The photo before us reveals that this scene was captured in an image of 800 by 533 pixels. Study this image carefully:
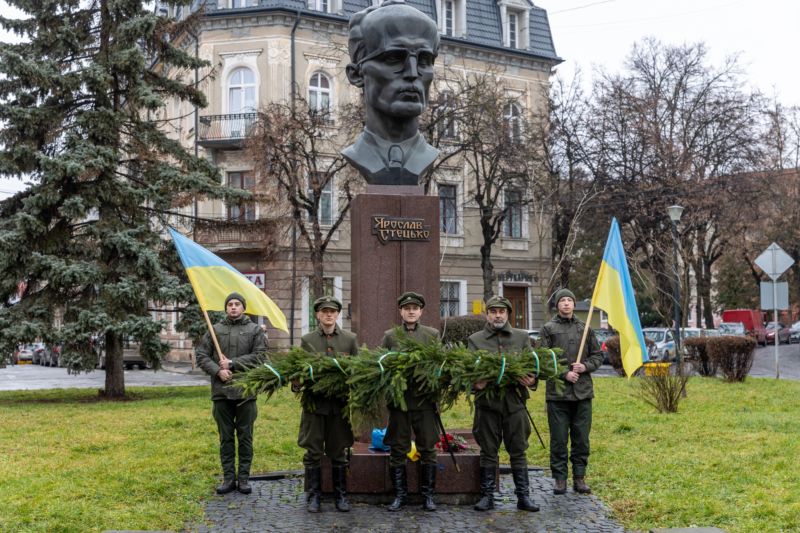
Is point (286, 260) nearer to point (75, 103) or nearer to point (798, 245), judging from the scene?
point (75, 103)

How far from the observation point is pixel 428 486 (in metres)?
7.69

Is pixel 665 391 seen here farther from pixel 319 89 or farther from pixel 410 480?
pixel 319 89

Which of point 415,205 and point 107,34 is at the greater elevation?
point 107,34

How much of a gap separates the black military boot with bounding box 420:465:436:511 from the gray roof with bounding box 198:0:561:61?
28.9 metres

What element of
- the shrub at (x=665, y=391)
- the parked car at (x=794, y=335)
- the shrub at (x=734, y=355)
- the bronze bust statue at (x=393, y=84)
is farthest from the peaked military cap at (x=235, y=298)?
the parked car at (x=794, y=335)

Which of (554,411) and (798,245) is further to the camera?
(798,245)

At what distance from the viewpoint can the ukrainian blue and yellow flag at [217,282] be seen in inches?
354

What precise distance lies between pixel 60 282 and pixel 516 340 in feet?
43.8

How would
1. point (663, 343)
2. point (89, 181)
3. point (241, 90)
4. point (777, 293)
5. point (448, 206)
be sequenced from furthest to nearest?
1. point (448, 206)
2. point (663, 343)
3. point (241, 90)
4. point (777, 293)
5. point (89, 181)

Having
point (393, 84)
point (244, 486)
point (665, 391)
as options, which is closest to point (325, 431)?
point (244, 486)

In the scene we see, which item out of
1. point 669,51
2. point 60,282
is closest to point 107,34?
point 60,282

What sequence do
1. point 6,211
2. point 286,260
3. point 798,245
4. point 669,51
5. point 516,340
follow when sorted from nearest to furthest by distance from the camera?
point 516,340
point 6,211
point 286,260
point 669,51
point 798,245

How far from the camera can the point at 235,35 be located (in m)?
34.4

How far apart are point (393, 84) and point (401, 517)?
15.6ft
